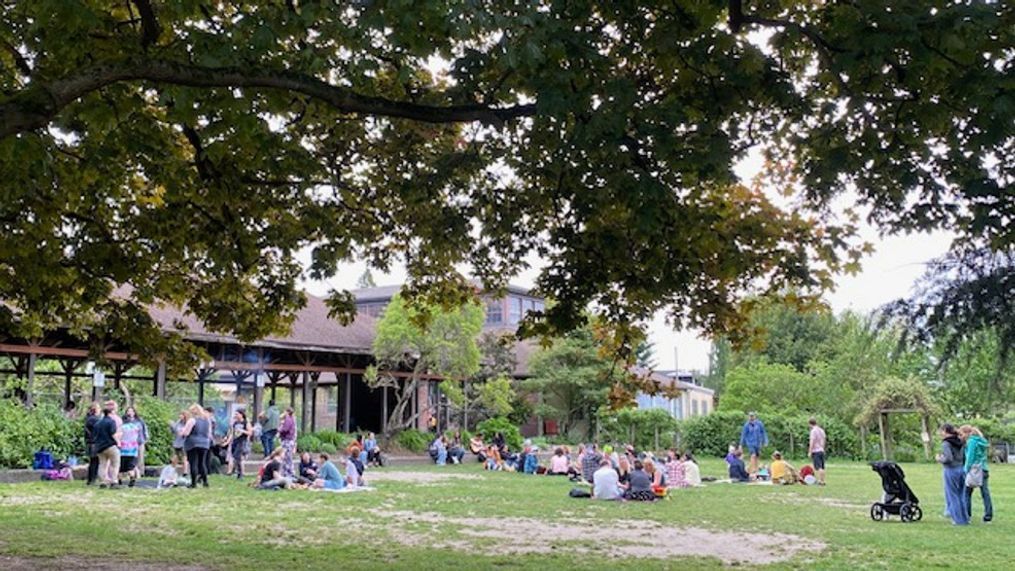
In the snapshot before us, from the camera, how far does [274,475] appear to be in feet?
56.6

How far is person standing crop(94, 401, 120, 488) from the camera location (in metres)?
16.4

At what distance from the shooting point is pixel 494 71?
6.82 meters

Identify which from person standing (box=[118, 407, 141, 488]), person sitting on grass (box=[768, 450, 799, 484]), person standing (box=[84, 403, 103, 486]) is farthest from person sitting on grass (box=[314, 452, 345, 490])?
person sitting on grass (box=[768, 450, 799, 484])

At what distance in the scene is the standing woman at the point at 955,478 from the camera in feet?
41.3

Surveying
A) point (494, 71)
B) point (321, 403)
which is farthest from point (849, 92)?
point (321, 403)

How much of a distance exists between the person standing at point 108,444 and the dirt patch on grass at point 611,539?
6.65 meters

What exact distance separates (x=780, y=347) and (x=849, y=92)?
2280 inches

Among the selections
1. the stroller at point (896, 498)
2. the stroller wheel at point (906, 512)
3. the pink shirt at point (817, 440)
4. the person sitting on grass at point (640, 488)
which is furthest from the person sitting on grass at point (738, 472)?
the stroller wheel at point (906, 512)

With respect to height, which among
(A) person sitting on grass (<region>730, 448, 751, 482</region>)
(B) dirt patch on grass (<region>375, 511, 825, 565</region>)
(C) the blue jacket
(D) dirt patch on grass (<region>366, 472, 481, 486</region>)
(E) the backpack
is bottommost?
(B) dirt patch on grass (<region>375, 511, 825, 565</region>)

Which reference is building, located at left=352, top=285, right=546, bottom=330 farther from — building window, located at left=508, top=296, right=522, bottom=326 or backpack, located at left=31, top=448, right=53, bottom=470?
backpack, located at left=31, top=448, right=53, bottom=470

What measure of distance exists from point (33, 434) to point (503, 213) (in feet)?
45.8

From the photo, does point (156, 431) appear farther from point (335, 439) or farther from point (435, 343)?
point (435, 343)

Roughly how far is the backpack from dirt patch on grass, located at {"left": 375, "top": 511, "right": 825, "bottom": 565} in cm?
948

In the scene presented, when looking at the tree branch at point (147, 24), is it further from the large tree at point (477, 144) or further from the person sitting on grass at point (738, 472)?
the person sitting on grass at point (738, 472)
